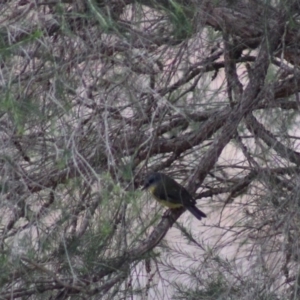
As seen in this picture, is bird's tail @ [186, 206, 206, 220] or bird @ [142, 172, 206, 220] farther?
bird's tail @ [186, 206, 206, 220]

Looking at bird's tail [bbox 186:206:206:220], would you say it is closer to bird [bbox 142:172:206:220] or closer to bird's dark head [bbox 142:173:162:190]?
bird [bbox 142:172:206:220]

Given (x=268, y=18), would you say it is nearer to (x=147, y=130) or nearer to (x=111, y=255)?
(x=147, y=130)

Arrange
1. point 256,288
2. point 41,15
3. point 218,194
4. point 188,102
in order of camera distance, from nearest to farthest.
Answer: point 41,15 < point 256,288 < point 188,102 < point 218,194

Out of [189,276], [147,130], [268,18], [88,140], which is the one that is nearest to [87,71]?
[88,140]

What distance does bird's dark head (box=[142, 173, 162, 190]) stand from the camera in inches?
106

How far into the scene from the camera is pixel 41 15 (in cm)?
216

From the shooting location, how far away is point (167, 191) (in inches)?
111

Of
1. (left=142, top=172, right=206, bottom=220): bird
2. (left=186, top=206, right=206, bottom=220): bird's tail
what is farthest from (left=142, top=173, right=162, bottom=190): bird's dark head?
(left=186, top=206, right=206, bottom=220): bird's tail

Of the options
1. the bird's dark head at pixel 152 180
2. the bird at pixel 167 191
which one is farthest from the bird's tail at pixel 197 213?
the bird's dark head at pixel 152 180

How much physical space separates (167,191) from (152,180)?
0.08 meters

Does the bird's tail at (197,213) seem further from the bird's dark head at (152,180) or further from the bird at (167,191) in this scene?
the bird's dark head at (152,180)

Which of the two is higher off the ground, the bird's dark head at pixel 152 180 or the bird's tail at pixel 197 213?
the bird's tail at pixel 197 213

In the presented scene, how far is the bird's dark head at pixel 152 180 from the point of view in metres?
2.70

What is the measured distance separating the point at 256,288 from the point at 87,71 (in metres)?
0.74
